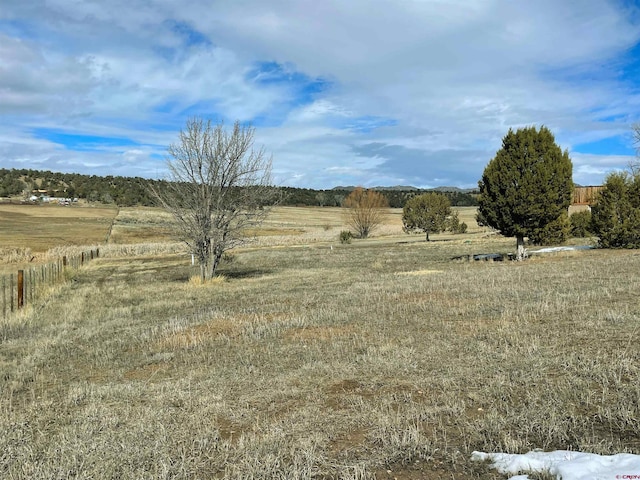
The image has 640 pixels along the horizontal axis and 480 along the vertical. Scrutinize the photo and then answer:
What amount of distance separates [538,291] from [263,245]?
44338 millimetres

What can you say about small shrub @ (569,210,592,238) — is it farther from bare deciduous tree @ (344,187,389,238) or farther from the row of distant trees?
the row of distant trees

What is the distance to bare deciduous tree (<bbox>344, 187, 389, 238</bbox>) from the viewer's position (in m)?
66.1

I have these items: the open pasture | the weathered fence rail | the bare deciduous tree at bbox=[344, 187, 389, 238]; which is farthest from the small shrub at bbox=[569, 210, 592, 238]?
the open pasture

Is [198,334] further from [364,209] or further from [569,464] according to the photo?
[364,209]

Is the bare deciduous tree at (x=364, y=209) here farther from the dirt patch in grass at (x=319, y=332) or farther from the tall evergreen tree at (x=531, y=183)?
the dirt patch in grass at (x=319, y=332)

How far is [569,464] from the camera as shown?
3.74 metres

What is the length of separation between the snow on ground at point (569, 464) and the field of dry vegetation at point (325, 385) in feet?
0.59

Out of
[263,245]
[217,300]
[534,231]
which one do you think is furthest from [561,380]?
[263,245]

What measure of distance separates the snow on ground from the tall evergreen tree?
22603mm

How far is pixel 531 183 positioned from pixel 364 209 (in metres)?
41.7

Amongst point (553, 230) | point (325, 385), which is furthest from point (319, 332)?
point (553, 230)

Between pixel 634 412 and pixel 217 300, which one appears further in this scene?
pixel 217 300

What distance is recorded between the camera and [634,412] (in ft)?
15.8

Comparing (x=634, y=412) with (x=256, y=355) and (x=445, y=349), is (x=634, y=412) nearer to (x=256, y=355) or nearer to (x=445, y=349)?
(x=445, y=349)
